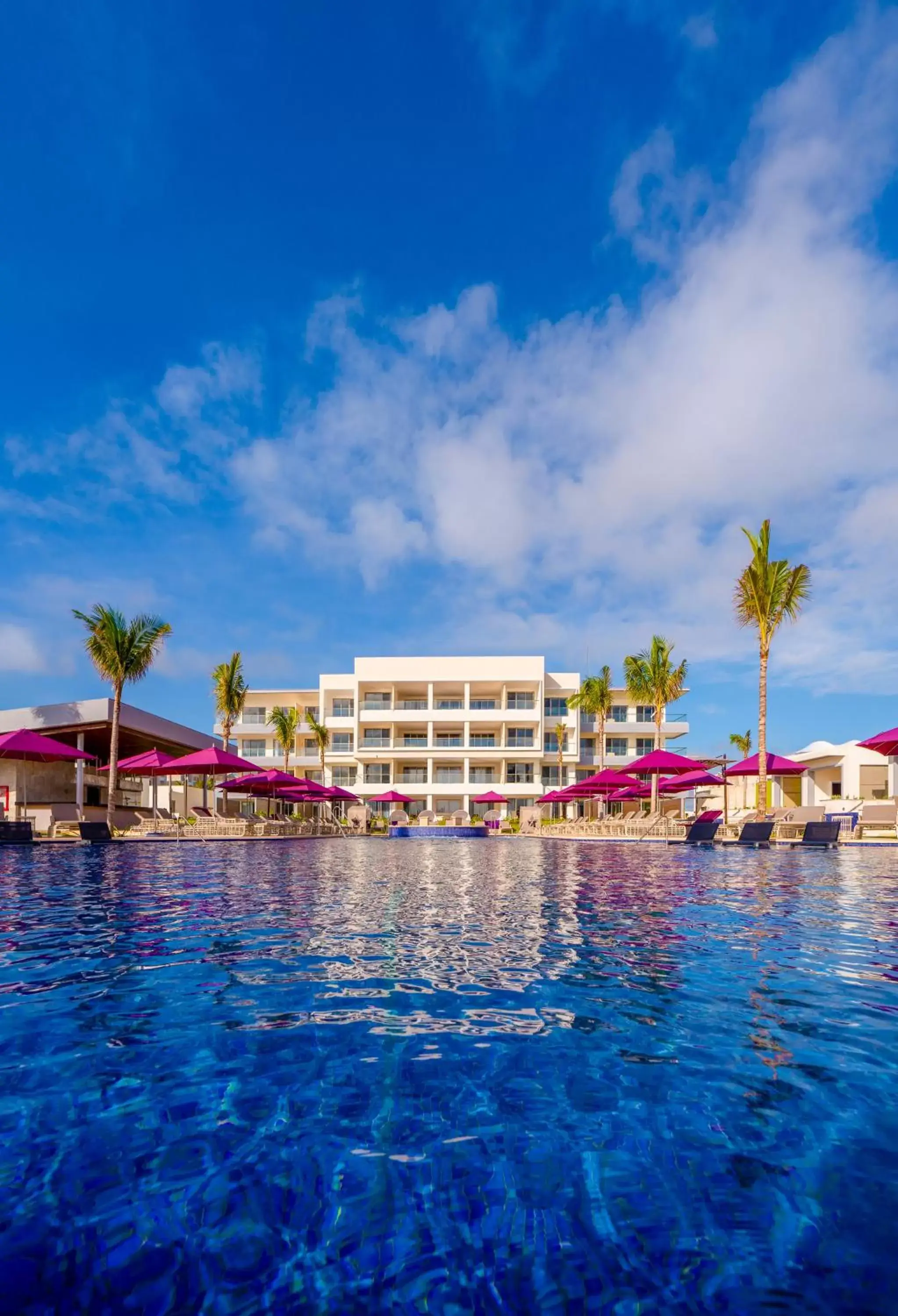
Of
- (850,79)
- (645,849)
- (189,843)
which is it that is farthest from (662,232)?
(189,843)

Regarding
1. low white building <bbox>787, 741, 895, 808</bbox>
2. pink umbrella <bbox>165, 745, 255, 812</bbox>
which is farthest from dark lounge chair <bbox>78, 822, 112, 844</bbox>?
low white building <bbox>787, 741, 895, 808</bbox>

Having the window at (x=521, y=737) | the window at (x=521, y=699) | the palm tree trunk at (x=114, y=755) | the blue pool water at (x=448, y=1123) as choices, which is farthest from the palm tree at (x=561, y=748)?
the blue pool water at (x=448, y=1123)

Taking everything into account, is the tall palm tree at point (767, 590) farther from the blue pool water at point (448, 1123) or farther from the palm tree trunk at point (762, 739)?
the blue pool water at point (448, 1123)

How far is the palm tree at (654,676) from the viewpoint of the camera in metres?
36.8

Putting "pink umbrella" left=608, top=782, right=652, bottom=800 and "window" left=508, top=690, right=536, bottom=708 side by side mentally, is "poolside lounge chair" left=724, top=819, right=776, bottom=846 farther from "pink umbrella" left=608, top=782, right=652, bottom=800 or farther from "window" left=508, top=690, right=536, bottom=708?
"window" left=508, top=690, right=536, bottom=708

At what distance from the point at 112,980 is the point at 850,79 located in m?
16.6

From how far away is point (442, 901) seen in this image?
947 cm

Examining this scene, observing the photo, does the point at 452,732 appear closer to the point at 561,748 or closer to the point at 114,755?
the point at 561,748

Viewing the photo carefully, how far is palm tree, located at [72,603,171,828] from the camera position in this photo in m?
26.8

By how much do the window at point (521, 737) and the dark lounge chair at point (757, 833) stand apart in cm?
2951

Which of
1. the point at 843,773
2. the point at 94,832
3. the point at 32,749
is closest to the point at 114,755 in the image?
the point at 94,832

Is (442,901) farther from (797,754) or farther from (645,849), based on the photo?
(797,754)

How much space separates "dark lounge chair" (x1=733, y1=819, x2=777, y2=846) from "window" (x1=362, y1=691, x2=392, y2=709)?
33.9 m

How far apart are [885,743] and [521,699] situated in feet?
110
